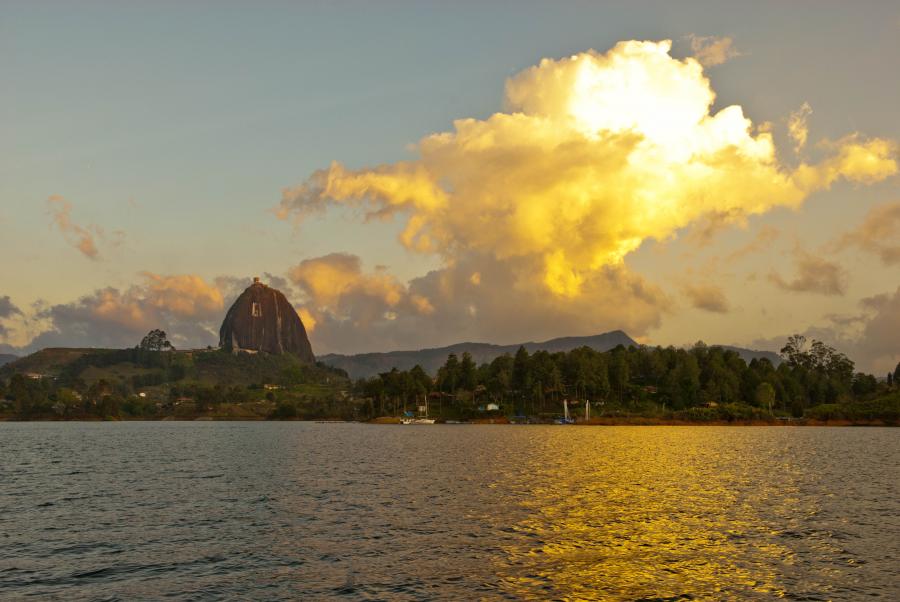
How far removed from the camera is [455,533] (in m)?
58.0

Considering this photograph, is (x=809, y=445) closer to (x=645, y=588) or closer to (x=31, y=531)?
(x=645, y=588)

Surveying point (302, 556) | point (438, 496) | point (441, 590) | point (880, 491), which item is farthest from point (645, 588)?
point (880, 491)

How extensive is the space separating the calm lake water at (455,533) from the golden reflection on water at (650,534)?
0.22 m

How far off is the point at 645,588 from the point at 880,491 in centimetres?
5982

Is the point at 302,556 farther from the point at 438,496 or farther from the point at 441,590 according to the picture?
the point at 438,496

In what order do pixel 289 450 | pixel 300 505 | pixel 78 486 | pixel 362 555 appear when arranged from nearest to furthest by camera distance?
pixel 362 555 < pixel 300 505 < pixel 78 486 < pixel 289 450

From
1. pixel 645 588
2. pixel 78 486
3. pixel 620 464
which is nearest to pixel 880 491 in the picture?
pixel 620 464

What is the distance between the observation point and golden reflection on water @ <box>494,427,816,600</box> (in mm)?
42344

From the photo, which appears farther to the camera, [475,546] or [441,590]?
[475,546]

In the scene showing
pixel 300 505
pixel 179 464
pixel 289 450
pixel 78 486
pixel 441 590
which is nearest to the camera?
pixel 441 590

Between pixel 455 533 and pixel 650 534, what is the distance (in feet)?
53.2

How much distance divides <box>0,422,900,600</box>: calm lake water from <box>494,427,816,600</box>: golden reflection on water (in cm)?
22

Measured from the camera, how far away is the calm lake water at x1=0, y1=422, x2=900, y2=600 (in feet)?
139

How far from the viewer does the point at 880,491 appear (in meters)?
84.9
